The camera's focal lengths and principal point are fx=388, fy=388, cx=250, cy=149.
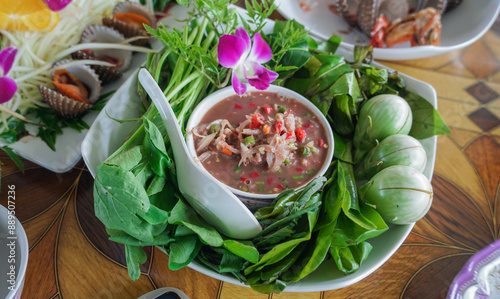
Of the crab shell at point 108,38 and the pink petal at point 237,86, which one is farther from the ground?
the pink petal at point 237,86

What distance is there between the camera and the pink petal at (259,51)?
1560 mm

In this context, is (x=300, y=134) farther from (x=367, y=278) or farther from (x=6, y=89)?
(x=6, y=89)

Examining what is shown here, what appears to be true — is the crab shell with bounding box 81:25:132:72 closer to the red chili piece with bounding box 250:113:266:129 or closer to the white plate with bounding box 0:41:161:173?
the white plate with bounding box 0:41:161:173

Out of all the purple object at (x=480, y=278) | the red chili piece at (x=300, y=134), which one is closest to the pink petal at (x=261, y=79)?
the red chili piece at (x=300, y=134)

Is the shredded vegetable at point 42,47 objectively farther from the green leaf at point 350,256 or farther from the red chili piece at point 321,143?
the green leaf at point 350,256

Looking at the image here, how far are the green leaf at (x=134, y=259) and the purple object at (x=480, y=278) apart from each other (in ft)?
3.45

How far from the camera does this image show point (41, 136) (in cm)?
172

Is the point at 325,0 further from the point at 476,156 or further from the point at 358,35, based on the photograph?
the point at 476,156

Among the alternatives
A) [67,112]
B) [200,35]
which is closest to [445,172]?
[200,35]

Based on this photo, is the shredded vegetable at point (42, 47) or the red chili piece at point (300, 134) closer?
the red chili piece at point (300, 134)

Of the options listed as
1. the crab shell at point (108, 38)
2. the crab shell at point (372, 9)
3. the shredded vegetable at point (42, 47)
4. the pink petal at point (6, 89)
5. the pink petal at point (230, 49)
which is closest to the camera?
the pink petal at point (230, 49)

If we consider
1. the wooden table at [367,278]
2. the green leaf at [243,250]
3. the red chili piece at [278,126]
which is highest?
the red chili piece at [278,126]

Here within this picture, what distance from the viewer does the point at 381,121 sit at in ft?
5.21

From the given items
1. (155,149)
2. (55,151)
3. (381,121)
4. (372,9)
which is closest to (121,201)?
(155,149)
